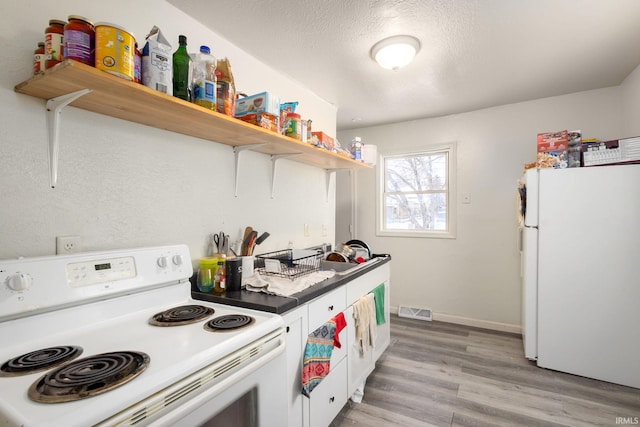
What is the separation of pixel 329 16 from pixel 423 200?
2499mm

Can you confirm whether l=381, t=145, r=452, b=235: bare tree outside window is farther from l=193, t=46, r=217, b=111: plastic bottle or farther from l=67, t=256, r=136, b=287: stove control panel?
l=67, t=256, r=136, b=287: stove control panel

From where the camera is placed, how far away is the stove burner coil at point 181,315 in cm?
104

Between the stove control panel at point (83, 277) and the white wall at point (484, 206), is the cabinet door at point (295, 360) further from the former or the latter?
the white wall at point (484, 206)

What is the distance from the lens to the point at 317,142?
6.48 feet

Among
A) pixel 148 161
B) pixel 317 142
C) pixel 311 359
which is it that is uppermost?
pixel 317 142

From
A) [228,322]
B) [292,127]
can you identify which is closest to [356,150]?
[292,127]

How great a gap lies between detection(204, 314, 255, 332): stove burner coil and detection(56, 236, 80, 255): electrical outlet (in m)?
0.56

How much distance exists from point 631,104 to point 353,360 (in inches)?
116

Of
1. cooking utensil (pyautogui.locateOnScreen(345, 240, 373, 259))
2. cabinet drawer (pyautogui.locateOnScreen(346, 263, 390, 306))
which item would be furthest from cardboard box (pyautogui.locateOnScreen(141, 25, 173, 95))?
cooking utensil (pyautogui.locateOnScreen(345, 240, 373, 259))

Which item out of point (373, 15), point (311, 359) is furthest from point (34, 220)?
point (373, 15)

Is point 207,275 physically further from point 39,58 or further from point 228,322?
point 39,58

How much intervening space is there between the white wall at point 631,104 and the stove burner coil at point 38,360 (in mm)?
3551

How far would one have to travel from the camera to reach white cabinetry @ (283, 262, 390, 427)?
4.32ft

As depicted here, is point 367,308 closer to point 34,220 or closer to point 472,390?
point 472,390
